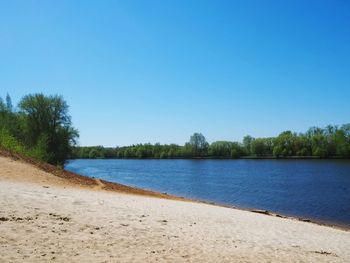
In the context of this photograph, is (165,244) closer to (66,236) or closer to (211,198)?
(66,236)

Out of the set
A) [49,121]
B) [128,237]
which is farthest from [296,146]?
[128,237]

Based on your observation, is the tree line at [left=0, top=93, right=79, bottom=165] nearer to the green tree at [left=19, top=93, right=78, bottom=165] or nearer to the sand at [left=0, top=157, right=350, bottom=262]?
the green tree at [left=19, top=93, right=78, bottom=165]

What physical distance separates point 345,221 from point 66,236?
26.2 metres

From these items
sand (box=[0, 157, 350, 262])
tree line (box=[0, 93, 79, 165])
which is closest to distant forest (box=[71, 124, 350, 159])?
tree line (box=[0, 93, 79, 165])

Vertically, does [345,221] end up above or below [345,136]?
below

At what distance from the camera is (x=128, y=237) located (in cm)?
1139

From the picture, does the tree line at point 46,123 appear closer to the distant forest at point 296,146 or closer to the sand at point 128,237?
the sand at point 128,237

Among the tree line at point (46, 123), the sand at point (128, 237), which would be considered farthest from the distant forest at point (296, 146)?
the sand at point (128, 237)

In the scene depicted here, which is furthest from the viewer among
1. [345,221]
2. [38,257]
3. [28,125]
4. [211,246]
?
[28,125]

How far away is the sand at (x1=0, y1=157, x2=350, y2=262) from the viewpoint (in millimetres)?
9414

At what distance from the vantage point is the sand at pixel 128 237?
30.9ft

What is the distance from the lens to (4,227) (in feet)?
34.8

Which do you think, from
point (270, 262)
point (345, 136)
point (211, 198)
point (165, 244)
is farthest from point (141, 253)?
point (345, 136)

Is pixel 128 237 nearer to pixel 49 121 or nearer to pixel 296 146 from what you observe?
pixel 49 121
